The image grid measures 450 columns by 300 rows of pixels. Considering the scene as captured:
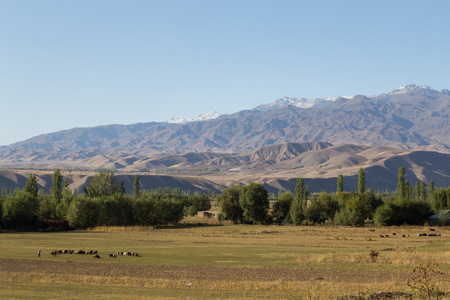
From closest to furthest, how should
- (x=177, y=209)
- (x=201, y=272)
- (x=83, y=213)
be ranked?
1. (x=201, y=272)
2. (x=83, y=213)
3. (x=177, y=209)

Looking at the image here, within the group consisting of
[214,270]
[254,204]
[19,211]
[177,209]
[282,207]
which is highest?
[254,204]

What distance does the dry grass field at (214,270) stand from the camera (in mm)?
36281

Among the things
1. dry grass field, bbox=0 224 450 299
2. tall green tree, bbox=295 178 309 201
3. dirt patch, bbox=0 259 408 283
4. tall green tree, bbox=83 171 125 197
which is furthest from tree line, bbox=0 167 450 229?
dirt patch, bbox=0 259 408 283

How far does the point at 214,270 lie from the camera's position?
5028cm

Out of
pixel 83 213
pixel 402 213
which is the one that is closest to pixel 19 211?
pixel 83 213

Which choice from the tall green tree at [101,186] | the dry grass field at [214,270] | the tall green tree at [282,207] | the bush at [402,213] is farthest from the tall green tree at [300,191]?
the dry grass field at [214,270]

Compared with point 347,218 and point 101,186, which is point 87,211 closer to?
point 101,186

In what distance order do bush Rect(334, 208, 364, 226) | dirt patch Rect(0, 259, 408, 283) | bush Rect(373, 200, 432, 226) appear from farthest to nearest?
bush Rect(334, 208, 364, 226), bush Rect(373, 200, 432, 226), dirt patch Rect(0, 259, 408, 283)

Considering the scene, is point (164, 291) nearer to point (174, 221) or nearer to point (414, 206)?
point (174, 221)

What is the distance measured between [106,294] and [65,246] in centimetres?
4186

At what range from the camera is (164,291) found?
124ft

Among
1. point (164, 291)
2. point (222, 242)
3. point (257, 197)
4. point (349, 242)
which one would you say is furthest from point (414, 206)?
point (164, 291)

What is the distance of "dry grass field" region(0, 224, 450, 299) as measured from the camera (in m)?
36.3

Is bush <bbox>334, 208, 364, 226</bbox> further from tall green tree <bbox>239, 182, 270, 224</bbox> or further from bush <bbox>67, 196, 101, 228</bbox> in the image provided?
bush <bbox>67, 196, 101, 228</bbox>
